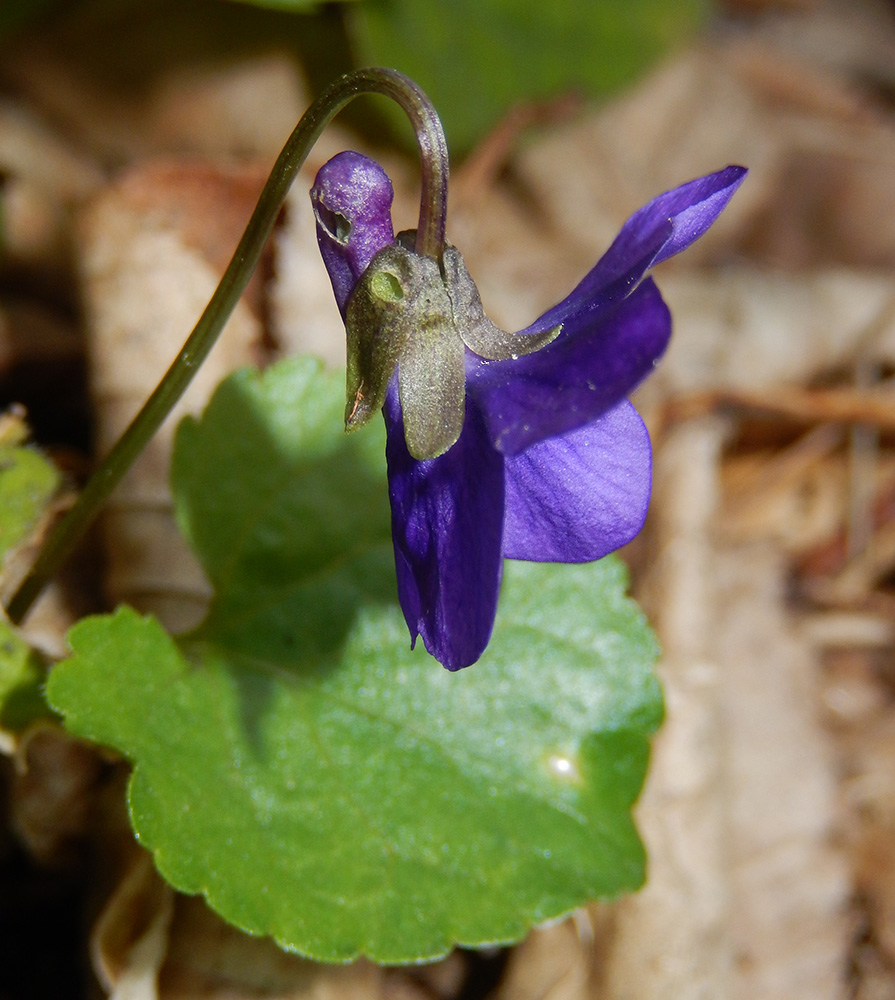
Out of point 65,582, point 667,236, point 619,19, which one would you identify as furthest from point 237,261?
point 619,19

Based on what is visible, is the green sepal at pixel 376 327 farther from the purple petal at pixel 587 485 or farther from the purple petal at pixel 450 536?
the purple petal at pixel 587 485

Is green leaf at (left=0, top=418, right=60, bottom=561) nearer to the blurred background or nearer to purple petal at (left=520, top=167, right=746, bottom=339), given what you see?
the blurred background

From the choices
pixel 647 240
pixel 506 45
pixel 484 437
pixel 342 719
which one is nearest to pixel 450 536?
pixel 484 437

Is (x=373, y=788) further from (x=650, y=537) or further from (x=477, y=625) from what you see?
(x=650, y=537)

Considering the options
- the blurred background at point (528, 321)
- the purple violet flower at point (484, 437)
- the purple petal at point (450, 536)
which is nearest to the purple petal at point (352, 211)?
the purple violet flower at point (484, 437)

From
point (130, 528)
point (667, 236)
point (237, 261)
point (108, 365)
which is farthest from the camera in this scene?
point (108, 365)

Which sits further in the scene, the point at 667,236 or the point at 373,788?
the point at 373,788

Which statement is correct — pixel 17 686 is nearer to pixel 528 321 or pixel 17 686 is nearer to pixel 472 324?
pixel 472 324
